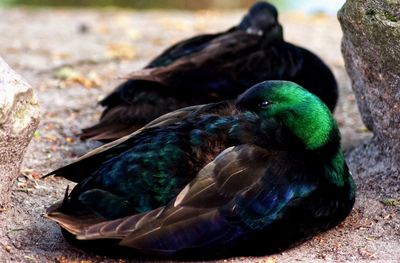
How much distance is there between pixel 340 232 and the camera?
Result: 4898mm

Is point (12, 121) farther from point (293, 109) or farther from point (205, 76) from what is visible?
point (205, 76)

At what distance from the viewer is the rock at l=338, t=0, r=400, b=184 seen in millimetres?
5090

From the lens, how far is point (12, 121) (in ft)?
15.5

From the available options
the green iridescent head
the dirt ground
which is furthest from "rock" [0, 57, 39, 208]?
the green iridescent head

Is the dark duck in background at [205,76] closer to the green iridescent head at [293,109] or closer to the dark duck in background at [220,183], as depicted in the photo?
the dark duck in background at [220,183]

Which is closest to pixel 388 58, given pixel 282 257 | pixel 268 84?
pixel 268 84

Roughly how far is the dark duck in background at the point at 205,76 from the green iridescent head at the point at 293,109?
1515 mm

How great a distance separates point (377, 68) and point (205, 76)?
59.7 inches

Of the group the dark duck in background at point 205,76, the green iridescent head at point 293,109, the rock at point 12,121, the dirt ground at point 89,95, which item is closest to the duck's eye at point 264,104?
the green iridescent head at point 293,109

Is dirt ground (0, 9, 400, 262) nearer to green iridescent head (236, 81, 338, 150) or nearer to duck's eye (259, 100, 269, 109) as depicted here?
green iridescent head (236, 81, 338, 150)

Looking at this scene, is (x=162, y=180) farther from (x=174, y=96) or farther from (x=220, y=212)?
(x=174, y=96)

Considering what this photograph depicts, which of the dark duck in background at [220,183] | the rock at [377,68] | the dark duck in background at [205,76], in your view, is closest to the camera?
the dark duck in background at [220,183]

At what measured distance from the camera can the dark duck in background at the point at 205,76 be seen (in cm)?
633

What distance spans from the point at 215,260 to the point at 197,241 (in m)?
0.19
